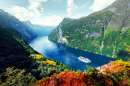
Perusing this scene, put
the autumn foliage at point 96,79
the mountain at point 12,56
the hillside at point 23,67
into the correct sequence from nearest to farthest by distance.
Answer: the autumn foliage at point 96,79, the hillside at point 23,67, the mountain at point 12,56

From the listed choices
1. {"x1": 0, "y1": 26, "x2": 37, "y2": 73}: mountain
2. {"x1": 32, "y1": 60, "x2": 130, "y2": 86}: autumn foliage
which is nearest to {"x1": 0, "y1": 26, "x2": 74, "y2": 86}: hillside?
{"x1": 0, "y1": 26, "x2": 37, "y2": 73}: mountain

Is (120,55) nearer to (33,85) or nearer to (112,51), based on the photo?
(112,51)

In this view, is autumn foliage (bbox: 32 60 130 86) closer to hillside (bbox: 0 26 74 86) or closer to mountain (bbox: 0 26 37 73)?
hillside (bbox: 0 26 74 86)

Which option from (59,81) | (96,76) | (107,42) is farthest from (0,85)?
(107,42)

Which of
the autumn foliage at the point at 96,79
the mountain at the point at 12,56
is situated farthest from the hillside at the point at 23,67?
the autumn foliage at the point at 96,79

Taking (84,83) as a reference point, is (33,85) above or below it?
below

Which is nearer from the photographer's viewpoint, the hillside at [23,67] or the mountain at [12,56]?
the hillside at [23,67]

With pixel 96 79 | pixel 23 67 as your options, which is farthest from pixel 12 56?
pixel 96 79

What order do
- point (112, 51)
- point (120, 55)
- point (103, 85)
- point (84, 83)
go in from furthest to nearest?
point (112, 51) < point (120, 55) < point (84, 83) < point (103, 85)

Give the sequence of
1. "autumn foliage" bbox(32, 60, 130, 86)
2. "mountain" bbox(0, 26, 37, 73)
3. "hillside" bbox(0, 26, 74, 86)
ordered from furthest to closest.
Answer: "mountain" bbox(0, 26, 37, 73)
"hillside" bbox(0, 26, 74, 86)
"autumn foliage" bbox(32, 60, 130, 86)

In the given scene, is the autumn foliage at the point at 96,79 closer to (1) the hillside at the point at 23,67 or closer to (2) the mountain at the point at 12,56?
(1) the hillside at the point at 23,67

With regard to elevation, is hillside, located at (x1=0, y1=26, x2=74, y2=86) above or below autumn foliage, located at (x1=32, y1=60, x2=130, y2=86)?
below
